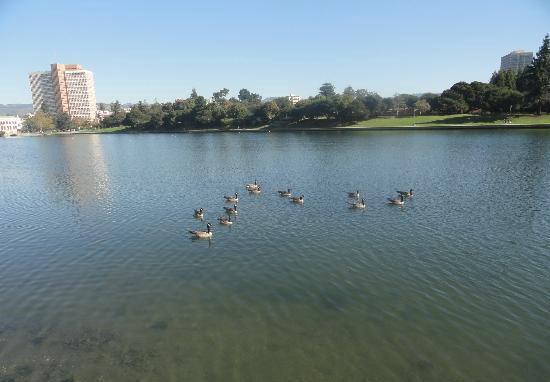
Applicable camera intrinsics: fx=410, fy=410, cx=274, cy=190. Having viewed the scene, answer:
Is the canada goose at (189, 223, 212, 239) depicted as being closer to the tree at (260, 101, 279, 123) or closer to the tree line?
the tree line

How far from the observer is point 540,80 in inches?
4589

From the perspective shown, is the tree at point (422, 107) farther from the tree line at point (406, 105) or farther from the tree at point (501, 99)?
the tree at point (501, 99)

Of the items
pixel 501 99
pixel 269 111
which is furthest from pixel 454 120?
pixel 269 111

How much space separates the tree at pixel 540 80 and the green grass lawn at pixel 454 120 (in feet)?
16.5

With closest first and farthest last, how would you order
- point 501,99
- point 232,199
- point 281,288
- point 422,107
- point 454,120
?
point 281,288 < point 232,199 < point 501,99 < point 454,120 < point 422,107

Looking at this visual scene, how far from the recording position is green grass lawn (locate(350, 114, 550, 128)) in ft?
380

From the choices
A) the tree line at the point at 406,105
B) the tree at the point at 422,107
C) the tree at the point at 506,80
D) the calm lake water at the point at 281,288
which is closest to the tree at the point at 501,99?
the tree line at the point at 406,105

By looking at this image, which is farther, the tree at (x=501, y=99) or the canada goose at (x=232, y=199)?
the tree at (x=501, y=99)

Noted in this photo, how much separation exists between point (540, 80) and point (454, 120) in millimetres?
24412

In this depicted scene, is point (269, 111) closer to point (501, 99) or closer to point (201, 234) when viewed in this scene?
point (501, 99)

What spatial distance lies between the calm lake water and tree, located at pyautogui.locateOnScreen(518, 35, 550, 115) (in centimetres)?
9311

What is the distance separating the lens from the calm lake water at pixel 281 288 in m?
14.9

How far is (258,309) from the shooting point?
1856cm

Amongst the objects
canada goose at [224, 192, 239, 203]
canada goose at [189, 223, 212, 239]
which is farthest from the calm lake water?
canada goose at [224, 192, 239, 203]
